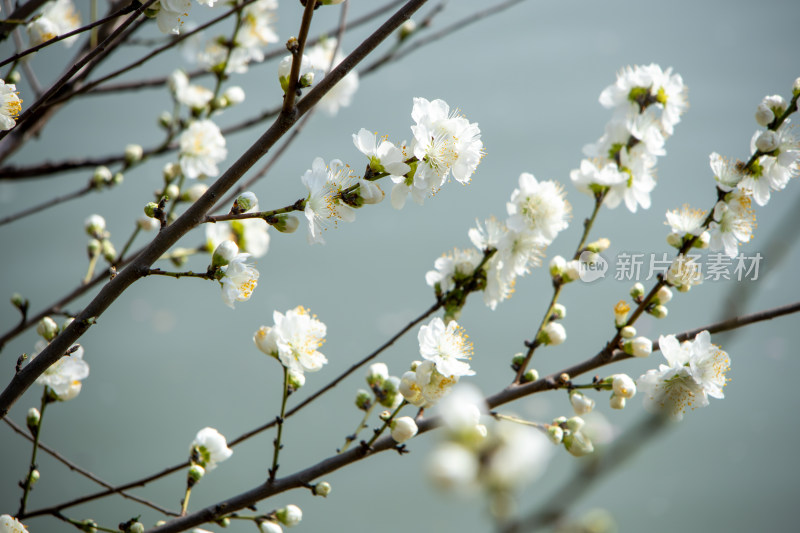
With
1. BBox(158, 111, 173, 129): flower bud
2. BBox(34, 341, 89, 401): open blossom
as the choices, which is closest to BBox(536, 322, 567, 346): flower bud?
BBox(34, 341, 89, 401): open blossom

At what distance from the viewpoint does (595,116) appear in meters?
1.81

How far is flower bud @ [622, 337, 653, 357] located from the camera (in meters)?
0.71

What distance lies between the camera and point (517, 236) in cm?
78

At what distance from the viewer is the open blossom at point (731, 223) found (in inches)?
30.1

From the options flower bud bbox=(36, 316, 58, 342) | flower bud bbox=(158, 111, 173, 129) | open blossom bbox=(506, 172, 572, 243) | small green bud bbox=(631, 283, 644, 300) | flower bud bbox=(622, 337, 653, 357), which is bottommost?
flower bud bbox=(622, 337, 653, 357)

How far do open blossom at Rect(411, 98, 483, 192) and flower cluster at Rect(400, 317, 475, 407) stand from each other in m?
0.17

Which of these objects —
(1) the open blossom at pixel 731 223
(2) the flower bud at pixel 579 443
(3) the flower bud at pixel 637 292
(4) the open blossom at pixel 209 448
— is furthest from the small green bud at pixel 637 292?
(4) the open blossom at pixel 209 448

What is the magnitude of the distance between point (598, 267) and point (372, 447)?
1.22 ft

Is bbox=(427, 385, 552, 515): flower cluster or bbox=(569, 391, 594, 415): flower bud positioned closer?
bbox=(427, 385, 552, 515): flower cluster

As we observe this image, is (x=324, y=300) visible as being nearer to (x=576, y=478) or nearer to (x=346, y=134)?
(x=346, y=134)

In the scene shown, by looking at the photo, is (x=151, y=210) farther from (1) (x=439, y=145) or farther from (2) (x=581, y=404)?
(2) (x=581, y=404)

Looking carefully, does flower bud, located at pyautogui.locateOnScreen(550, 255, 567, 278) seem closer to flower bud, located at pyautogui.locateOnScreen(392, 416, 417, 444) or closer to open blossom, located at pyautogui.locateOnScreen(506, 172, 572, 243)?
open blossom, located at pyautogui.locateOnScreen(506, 172, 572, 243)

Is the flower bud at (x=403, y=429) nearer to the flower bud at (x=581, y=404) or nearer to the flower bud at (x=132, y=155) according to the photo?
the flower bud at (x=581, y=404)

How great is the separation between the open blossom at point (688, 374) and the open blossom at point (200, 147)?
0.72m
